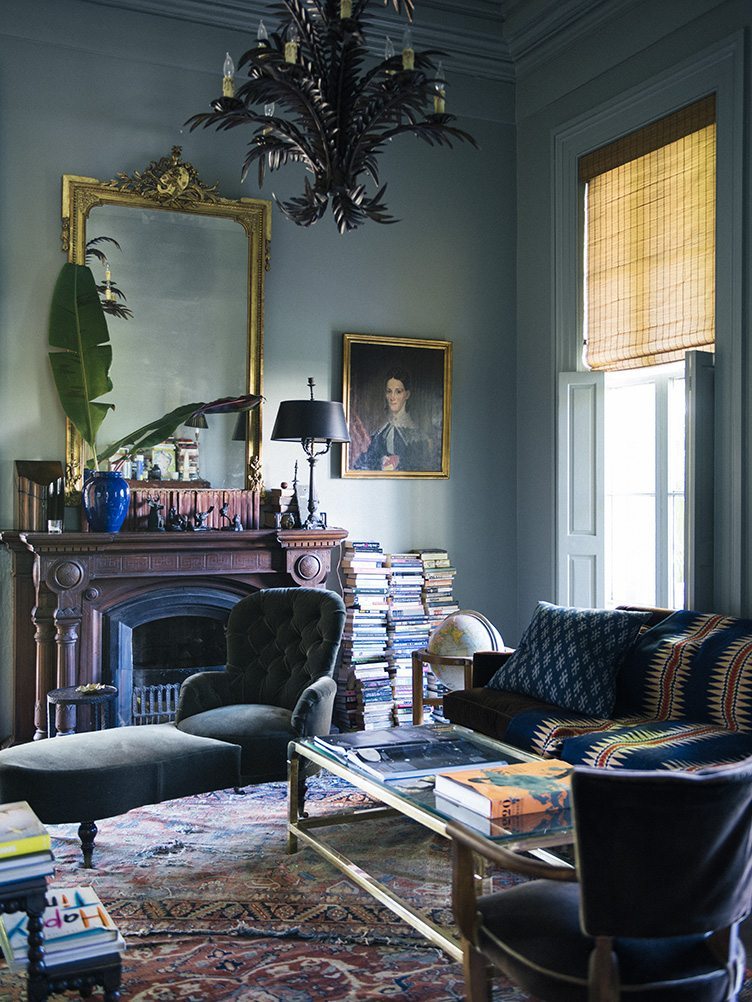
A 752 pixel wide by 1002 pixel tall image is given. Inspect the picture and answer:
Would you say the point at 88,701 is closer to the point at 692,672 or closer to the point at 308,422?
the point at 308,422

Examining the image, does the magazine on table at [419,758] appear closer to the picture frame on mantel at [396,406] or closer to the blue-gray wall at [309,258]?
the blue-gray wall at [309,258]

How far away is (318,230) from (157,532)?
6.90 feet

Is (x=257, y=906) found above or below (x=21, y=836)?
below

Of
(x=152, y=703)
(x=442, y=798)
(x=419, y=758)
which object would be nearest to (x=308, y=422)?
(x=152, y=703)

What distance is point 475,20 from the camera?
6.00 metres

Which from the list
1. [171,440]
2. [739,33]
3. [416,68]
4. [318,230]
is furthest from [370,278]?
[416,68]

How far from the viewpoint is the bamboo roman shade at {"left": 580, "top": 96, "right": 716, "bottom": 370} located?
189 inches

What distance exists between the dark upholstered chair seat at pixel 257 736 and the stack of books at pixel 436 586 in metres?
1.98

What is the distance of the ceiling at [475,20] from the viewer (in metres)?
5.43

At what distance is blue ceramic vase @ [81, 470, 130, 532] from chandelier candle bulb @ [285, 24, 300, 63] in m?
2.68

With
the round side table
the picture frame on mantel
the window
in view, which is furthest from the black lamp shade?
the round side table

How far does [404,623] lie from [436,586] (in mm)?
303

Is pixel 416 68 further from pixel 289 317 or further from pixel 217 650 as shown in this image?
pixel 217 650

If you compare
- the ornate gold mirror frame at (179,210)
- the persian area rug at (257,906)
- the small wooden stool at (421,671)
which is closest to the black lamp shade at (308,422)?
the ornate gold mirror frame at (179,210)
